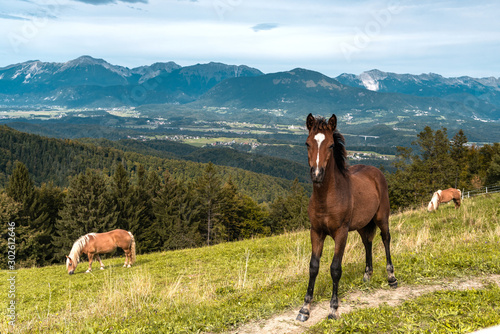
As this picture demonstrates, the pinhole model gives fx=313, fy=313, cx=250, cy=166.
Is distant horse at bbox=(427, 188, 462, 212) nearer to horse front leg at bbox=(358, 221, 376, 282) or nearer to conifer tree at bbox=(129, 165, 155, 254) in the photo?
horse front leg at bbox=(358, 221, 376, 282)

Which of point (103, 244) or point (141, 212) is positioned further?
point (141, 212)

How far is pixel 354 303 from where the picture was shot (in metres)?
5.90

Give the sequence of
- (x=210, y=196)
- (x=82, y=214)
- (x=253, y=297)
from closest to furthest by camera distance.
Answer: (x=253, y=297) < (x=82, y=214) < (x=210, y=196)

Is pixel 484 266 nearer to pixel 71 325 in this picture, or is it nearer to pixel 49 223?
pixel 71 325

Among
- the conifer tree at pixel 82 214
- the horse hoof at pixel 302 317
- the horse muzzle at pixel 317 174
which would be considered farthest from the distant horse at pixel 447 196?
the conifer tree at pixel 82 214

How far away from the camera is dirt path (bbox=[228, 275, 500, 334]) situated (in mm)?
5145

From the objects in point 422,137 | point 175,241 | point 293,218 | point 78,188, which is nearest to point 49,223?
point 78,188

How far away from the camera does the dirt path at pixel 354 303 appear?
5145 mm

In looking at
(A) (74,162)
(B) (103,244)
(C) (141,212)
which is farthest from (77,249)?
(A) (74,162)

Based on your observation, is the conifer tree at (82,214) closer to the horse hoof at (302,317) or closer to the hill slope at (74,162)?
the horse hoof at (302,317)

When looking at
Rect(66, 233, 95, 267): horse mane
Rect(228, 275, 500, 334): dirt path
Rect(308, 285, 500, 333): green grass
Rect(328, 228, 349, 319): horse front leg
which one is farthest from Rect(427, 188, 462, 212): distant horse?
Rect(66, 233, 95, 267): horse mane

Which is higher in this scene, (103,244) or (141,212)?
(103,244)

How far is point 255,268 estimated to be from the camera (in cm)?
1085

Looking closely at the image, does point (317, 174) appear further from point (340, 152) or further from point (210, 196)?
point (210, 196)
